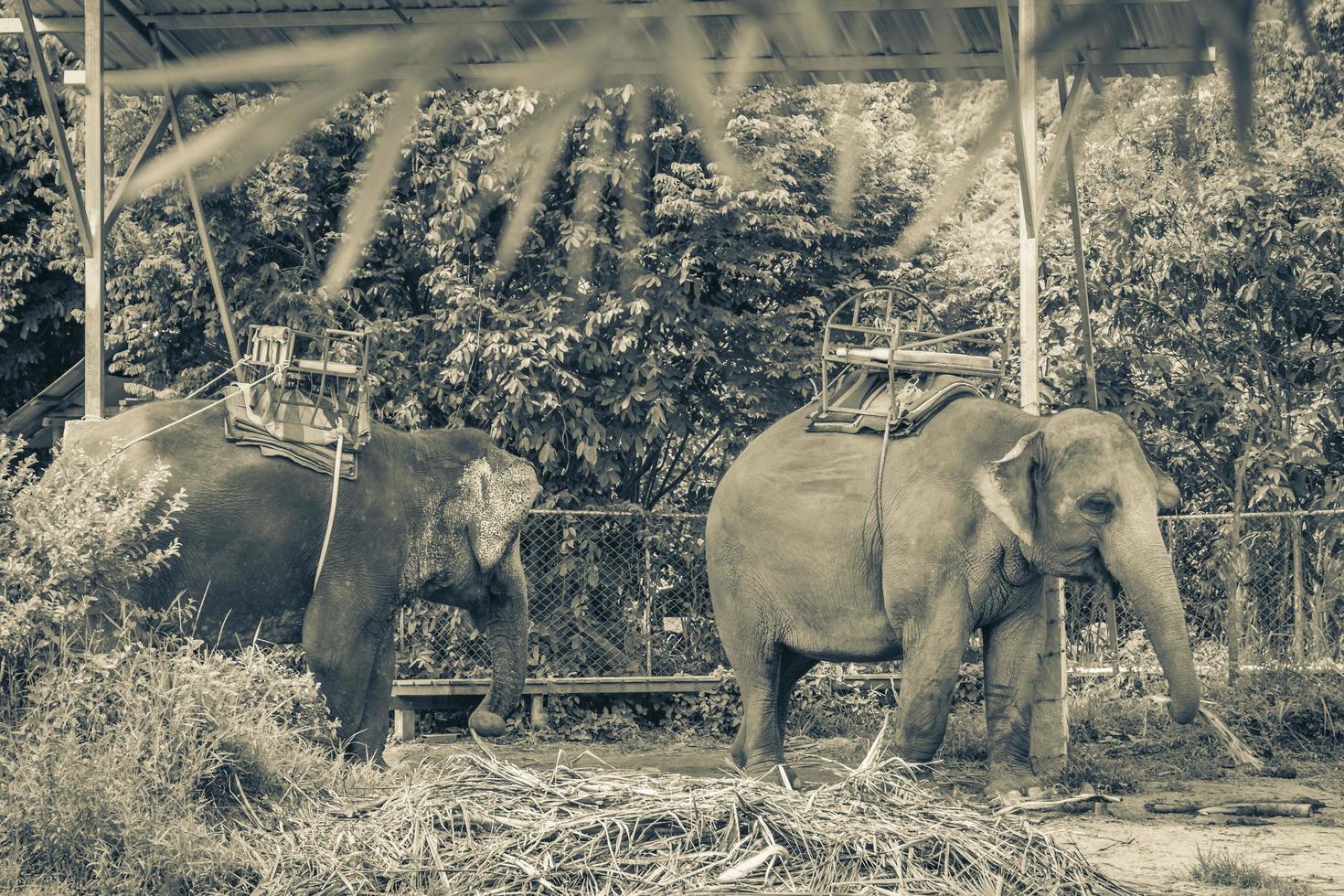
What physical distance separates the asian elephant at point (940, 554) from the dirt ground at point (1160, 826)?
22.2 inches

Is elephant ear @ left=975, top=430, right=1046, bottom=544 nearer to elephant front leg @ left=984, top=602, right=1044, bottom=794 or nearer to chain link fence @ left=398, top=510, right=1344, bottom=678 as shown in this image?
elephant front leg @ left=984, top=602, right=1044, bottom=794

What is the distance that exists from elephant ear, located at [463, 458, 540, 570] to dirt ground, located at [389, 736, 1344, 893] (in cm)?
138

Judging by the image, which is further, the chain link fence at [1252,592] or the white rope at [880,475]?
the chain link fence at [1252,592]

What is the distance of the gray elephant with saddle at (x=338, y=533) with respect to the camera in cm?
821

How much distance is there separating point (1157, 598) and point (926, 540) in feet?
3.62

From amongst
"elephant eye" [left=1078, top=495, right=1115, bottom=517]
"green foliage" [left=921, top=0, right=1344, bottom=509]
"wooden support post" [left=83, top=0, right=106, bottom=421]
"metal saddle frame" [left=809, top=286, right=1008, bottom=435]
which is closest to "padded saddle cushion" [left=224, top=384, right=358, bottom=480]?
"wooden support post" [left=83, top=0, right=106, bottom=421]

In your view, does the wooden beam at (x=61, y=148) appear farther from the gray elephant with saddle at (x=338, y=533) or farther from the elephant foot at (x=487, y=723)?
the elephant foot at (x=487, y=723)

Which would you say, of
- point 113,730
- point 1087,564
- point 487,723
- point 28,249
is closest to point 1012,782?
point 1087,564

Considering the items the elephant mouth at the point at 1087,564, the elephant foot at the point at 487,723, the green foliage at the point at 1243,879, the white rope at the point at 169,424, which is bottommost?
the green foliage at the point at 1243,879

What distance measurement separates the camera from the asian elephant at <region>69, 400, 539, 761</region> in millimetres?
8195

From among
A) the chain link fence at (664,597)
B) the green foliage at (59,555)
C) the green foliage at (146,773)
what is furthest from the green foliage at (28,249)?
the green foliage at (146,773)

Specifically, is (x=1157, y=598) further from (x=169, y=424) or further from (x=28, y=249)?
(x=28, y=249)

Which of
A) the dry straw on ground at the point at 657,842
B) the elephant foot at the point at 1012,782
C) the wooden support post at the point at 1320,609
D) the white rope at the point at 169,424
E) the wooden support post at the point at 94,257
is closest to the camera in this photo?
the dry straw on ground at the point at 657,842

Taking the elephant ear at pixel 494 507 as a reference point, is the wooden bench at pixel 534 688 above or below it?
below
